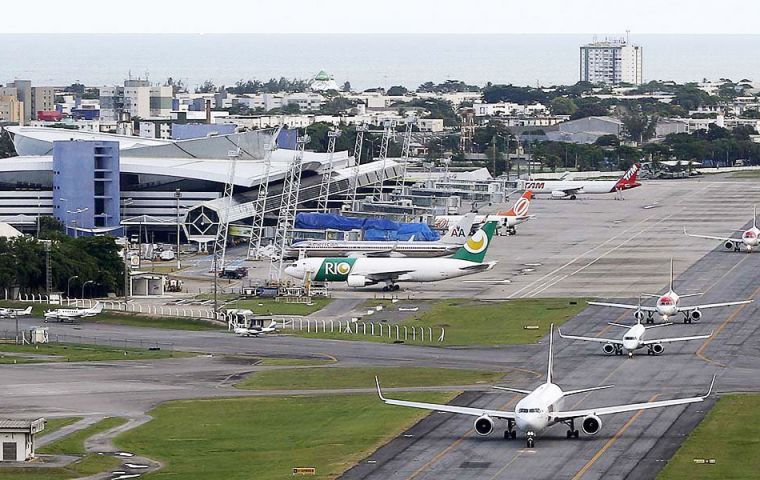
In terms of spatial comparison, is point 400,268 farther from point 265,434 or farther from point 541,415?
point 541,415

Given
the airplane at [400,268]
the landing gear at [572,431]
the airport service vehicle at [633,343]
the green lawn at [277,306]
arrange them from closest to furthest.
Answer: the landing gear at [572,431] → the airport service vehicle at [633,343] → the green lawn at [277,306] → the airplane at [400,268]

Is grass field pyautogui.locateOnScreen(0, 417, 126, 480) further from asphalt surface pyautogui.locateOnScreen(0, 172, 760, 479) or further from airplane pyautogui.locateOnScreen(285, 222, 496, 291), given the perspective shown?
airplane pyautogui.locateOnScreen(285, 222, 496, 291)

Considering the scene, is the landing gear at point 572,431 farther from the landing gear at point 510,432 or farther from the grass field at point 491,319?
the grass field at point 491,319

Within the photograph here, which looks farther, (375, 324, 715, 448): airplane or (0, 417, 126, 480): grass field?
(375, 324, 715, 448): airplane

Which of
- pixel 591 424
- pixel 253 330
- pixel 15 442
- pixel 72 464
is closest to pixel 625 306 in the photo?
pixel 253 330

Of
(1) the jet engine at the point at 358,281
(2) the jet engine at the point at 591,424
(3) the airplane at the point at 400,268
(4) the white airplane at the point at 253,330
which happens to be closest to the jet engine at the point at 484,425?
(2) the jet engine at the point at 591,424

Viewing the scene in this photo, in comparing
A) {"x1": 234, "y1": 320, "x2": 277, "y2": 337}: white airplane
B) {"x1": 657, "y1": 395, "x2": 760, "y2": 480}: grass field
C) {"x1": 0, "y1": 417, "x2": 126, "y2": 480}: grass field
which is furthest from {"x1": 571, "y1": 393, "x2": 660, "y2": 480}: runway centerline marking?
{"x1": 234, "y1": 320, "x2": 277, "y2": 337}: white airplane

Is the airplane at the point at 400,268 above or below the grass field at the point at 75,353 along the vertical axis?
above
